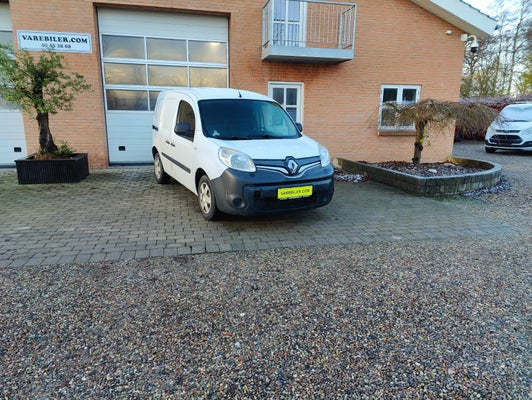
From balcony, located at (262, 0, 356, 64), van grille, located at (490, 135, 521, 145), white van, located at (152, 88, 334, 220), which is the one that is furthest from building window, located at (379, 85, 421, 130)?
white van, located at (152, 88, 334, 220)

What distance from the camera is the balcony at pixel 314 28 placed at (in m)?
9.43

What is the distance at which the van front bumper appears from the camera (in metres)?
4.41

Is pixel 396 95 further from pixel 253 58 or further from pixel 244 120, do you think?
pixel 244 120

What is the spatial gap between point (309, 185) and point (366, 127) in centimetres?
694

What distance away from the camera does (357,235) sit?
469cm

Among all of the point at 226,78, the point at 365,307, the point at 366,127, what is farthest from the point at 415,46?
the point at 365,307

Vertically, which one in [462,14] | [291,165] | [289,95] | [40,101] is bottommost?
[291,165]

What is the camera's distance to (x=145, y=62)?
9352mm

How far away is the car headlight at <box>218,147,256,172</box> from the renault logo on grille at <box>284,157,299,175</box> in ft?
1.44

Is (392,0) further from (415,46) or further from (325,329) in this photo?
(325,329)

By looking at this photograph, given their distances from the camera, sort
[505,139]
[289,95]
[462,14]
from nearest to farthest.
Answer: [462,14] → [289,95] → [505,139]

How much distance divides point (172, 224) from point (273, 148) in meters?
1.76

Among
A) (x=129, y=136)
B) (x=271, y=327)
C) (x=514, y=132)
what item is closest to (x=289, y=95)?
(x=129, y=136)

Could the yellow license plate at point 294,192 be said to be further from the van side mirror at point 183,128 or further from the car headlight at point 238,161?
the van side mirror at point 183,128
